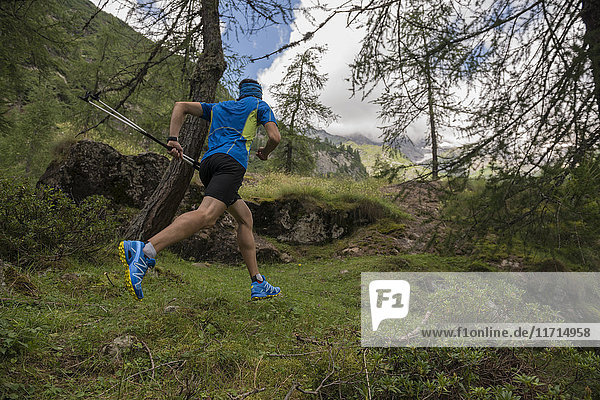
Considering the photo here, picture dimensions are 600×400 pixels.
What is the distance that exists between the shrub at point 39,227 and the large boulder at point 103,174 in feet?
10.3

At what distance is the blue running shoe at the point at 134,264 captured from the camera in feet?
→ 7.38

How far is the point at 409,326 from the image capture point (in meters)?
2.64

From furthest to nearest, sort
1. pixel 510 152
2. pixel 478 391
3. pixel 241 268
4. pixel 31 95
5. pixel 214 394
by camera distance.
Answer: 1. pixel 31 95
2. pixel 241 268
3. pixel 510 152
4. pixel 214 394
5. pixel 478 391

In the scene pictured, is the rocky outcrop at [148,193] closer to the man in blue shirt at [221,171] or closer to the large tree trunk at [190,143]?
the large tree trunk at [190,143]

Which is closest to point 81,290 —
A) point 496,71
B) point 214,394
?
point 214,394

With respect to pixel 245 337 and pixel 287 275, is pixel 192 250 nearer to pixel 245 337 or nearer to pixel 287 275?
pixel 287 275

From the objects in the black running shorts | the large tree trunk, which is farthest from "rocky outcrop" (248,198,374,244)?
the black running shorts

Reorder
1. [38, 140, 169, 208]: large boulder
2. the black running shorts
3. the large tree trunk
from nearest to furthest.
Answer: the black running shorts
the large tree trunk
[38, 140, 169, 208]: large boulder

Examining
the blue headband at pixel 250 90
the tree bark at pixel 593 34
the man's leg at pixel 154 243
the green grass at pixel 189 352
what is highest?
the tree bark at pixel 593 34

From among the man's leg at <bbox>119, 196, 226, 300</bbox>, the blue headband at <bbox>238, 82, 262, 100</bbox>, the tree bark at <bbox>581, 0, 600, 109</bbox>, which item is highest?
the tree bark at <bbox>581, 0, 600, 109</bbox>

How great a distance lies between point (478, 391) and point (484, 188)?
10.5 ft

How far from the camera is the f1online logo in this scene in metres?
Answer: 2.87

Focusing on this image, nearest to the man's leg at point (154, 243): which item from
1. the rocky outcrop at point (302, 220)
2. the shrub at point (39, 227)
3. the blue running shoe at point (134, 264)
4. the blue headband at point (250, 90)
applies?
the blue running shoe at point (134, 264)

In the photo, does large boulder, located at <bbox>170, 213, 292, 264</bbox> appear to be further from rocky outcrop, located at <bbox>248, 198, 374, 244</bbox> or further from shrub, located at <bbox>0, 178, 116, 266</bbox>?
shrub, located at <bbox>0, 178, 116, 266</bbox>
